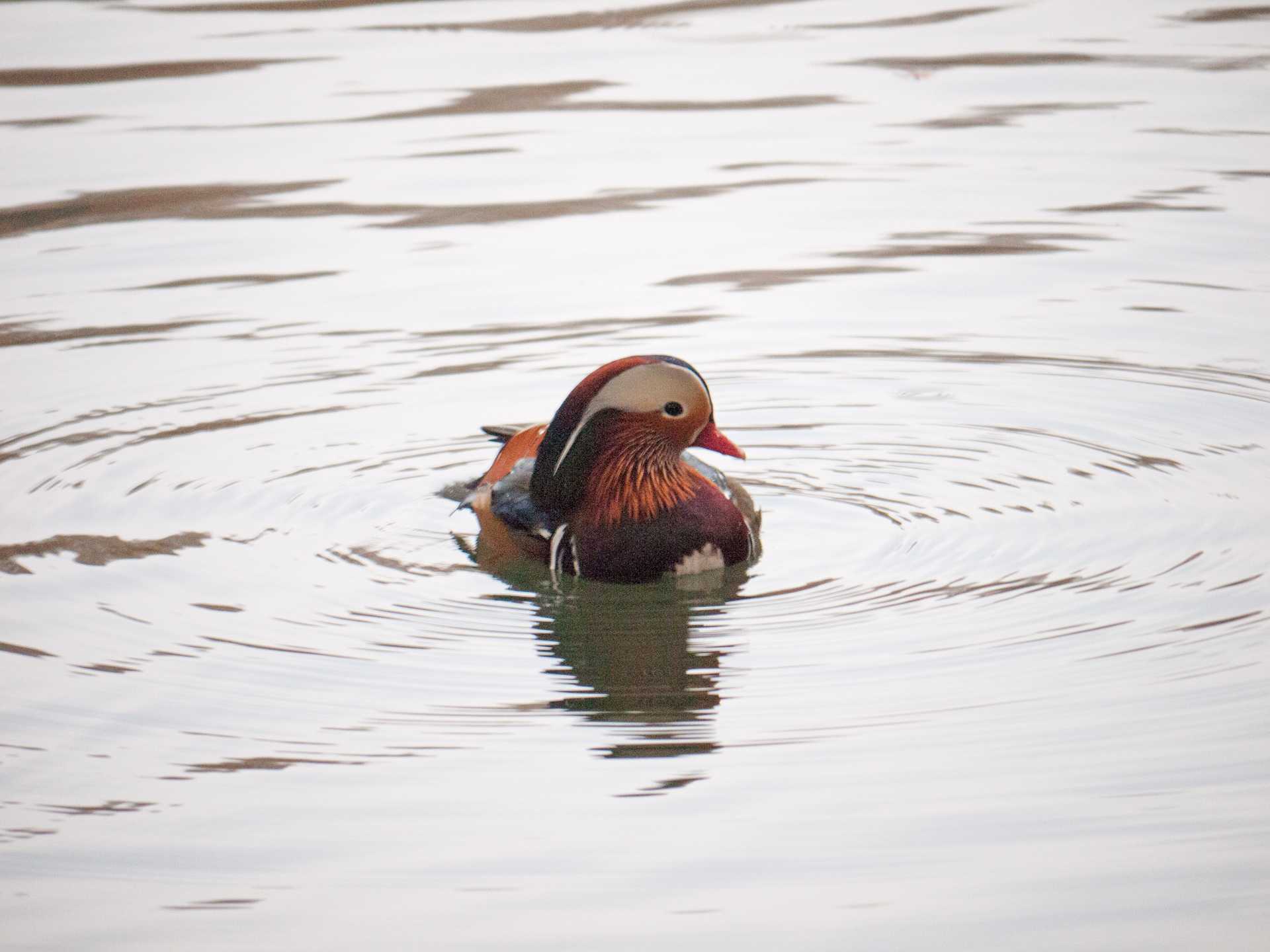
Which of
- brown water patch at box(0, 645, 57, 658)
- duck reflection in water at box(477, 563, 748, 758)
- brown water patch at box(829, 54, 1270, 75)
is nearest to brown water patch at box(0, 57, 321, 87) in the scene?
brown water patch at box(829, 54, 1270, 75)

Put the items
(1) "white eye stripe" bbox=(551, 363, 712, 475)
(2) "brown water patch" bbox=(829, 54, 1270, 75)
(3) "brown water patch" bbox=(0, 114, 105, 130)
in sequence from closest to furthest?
(1) "white eye stripe" bbox=(551, 363, 712, 475), (3) "brown water patch" bbox=(0, 114, 105, 130), (2) "brown water patch" bbox=(829, 54, 1270, 75)

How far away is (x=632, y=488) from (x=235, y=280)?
483cm

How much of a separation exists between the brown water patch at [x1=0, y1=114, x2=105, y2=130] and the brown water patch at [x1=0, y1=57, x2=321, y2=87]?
959mm

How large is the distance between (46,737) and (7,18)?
42.7 ft

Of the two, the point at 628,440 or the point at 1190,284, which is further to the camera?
the point at 1190,284

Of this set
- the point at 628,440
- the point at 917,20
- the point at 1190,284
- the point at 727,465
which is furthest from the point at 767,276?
the point at 917,20

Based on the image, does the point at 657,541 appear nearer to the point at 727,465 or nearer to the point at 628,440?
the point at 628,440

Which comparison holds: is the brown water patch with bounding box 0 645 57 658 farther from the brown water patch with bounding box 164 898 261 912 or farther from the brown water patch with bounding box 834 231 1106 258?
the brown water patch with bounding box 834 231 1106 258

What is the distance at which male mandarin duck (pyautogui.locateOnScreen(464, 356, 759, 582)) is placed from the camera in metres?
6.79

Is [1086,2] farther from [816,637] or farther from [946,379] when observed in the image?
[816,637]

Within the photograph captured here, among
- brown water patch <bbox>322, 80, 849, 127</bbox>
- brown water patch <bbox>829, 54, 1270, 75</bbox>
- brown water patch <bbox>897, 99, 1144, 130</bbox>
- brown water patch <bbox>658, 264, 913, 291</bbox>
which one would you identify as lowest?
brown water patch <bbox>658, 264, 913, 291</bbox>

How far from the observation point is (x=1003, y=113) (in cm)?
1345

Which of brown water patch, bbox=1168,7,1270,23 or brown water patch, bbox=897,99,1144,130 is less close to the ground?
brown water patch, bbox=1168,7,1270,23

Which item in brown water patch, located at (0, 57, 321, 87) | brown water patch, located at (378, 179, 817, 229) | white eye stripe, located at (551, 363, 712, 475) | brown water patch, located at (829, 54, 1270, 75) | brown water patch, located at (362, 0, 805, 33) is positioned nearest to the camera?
white eye stripe, located at (551, 363, 712, 475)
